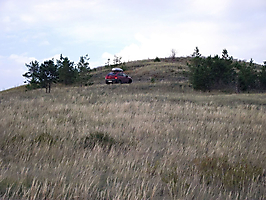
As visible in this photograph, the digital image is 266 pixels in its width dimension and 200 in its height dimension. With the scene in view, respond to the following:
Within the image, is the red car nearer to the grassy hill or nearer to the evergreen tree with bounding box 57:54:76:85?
the evergreen tree with bounding box 57:54:76:85

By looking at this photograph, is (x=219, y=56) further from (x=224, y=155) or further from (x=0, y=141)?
(x=0, y=141)

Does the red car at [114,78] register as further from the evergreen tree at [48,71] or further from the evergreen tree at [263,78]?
the evergreen tree at [263,78]

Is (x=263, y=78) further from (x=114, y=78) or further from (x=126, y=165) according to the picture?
(x=126, y=165)

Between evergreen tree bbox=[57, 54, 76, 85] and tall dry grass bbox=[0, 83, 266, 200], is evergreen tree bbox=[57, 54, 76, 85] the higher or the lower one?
the higher one

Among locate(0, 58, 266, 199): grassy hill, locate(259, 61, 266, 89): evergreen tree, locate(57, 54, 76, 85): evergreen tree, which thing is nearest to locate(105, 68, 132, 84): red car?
locate(57, 54, 76, 85): evergreen tree

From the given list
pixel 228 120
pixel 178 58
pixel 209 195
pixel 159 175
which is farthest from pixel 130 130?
pixel 178 58

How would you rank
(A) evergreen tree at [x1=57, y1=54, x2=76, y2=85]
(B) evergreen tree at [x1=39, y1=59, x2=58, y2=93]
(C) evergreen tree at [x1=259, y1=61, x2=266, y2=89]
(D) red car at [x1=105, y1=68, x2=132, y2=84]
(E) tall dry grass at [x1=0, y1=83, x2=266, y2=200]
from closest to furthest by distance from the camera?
(E) tall dry grass at [x1=0, y1=83, x2=266, y2=200] < (B) evergreen tree at [x1=39, y1=59, x2=58, y2=93] < (C) evergreen tree at [x1=259, y1=61, x2=266, y2=89] < (D) red car at [x1=105, y1=68, x2=132, y2=84] < (A) evergreen tree at [x1=57, y1=54, x2=76, y2=85]

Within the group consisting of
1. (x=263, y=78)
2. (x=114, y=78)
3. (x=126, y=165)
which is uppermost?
(x=114, y=78)

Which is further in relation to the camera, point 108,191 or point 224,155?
point 224,155

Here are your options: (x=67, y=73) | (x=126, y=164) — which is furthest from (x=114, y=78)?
(x=126, y=164)

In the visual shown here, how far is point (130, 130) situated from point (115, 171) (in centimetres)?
285

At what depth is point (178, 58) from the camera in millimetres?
74188

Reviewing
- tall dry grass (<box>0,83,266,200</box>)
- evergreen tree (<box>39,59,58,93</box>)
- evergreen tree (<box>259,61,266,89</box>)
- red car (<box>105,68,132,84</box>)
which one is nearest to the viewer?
tall dry grass (<box>0,83,266,200</box>)

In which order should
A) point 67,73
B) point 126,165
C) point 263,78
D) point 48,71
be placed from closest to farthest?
1. point 126,165
2. point 48,71
3. point 263,78
4. point 67,73
